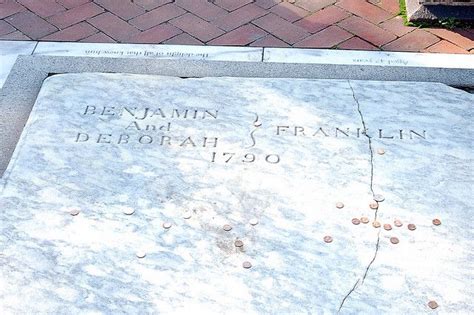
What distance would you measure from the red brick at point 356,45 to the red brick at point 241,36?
0.34 metres

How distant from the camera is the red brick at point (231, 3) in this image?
11.1 ft

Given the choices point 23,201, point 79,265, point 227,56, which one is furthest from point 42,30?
point 79,265

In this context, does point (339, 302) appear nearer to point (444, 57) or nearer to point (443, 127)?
point (443, 127)

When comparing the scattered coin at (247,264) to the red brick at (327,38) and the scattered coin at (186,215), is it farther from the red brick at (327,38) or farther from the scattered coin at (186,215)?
the red brick at (327,38)

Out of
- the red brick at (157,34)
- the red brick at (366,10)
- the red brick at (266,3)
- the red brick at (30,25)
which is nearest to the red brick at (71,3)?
the red brick at (30,25)

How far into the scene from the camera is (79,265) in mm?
1979

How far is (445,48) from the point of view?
3.10m

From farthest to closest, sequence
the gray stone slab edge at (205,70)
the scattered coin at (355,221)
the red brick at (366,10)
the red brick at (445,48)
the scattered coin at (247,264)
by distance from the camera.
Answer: the red brick at (366,10)
the red brick at (445,48)
the gray stone slab edge at (205,70)
the scattered coin at (355,221)
the scattered coin at (247,264)

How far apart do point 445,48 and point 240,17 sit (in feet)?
2.96

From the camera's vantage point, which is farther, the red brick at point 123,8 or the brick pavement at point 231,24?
the red brick at point 123,8

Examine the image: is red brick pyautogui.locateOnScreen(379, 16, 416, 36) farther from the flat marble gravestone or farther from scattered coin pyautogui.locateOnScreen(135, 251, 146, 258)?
scattered coin pyautogui.locateOnScreen(135, 251, 146, 258)

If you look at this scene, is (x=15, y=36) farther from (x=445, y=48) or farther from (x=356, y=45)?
(x=445, y=48)

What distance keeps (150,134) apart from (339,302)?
2.93 feet

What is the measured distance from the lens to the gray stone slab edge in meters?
2.82
